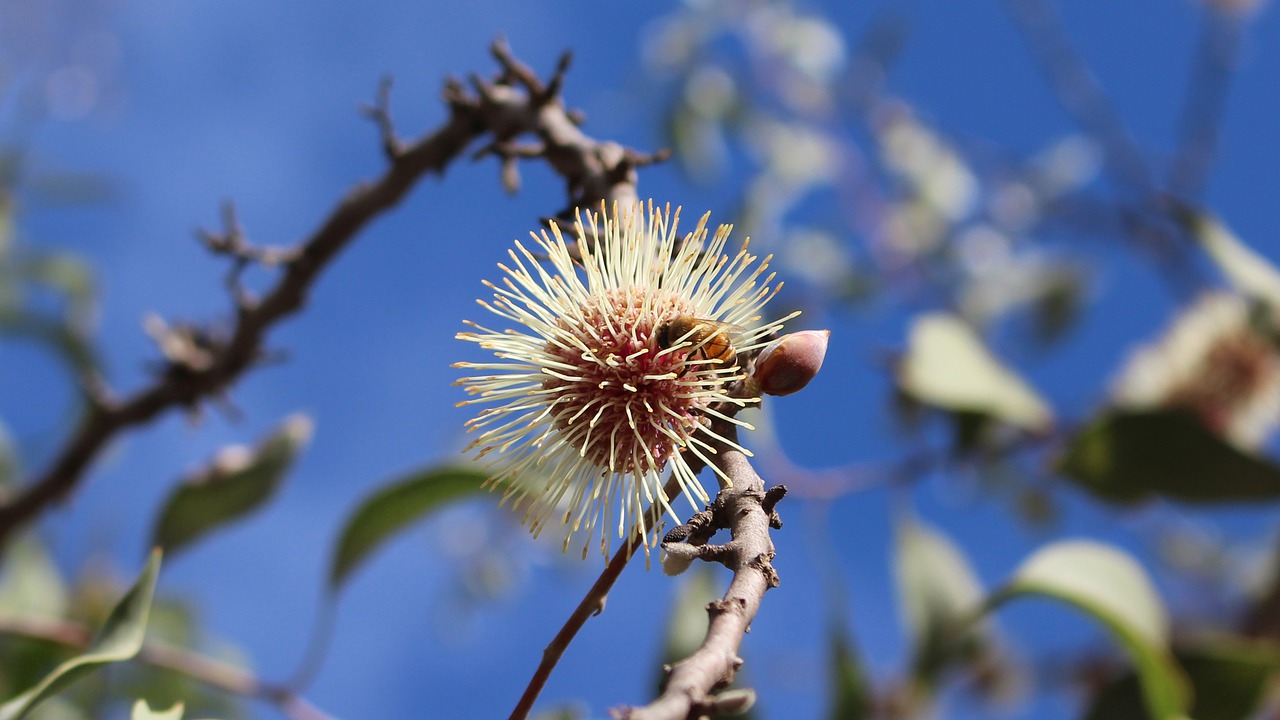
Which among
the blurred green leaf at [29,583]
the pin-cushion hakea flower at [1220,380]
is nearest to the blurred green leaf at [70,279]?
the blurred green leaf at [29,583]

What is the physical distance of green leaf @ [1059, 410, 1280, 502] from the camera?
2.37 m

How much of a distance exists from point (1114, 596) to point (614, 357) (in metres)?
1.21

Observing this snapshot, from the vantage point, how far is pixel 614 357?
1.04m

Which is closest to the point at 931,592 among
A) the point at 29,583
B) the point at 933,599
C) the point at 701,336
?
the point at 933,599

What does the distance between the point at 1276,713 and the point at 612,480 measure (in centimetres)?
292

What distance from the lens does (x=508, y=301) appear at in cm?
110

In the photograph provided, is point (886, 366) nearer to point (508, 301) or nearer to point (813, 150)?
point (813, 150)

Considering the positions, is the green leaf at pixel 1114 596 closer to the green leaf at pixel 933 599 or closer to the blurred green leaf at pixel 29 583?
the green leaf at pixel 933 599

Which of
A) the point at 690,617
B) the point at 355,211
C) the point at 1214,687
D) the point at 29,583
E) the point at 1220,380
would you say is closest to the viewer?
the point at 355,211

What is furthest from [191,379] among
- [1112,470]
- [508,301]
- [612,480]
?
[1112,470]

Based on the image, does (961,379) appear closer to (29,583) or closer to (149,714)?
(149,714)

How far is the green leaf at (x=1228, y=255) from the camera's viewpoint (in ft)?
8.34

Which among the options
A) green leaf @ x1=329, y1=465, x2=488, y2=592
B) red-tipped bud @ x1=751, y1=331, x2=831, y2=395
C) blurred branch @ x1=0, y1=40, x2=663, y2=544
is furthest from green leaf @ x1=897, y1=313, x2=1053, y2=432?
red-tipped bud @ x1=751, y1=331, x2=831, y2=395

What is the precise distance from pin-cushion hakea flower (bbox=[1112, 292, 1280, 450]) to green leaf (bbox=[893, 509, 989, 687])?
3.90 ft
